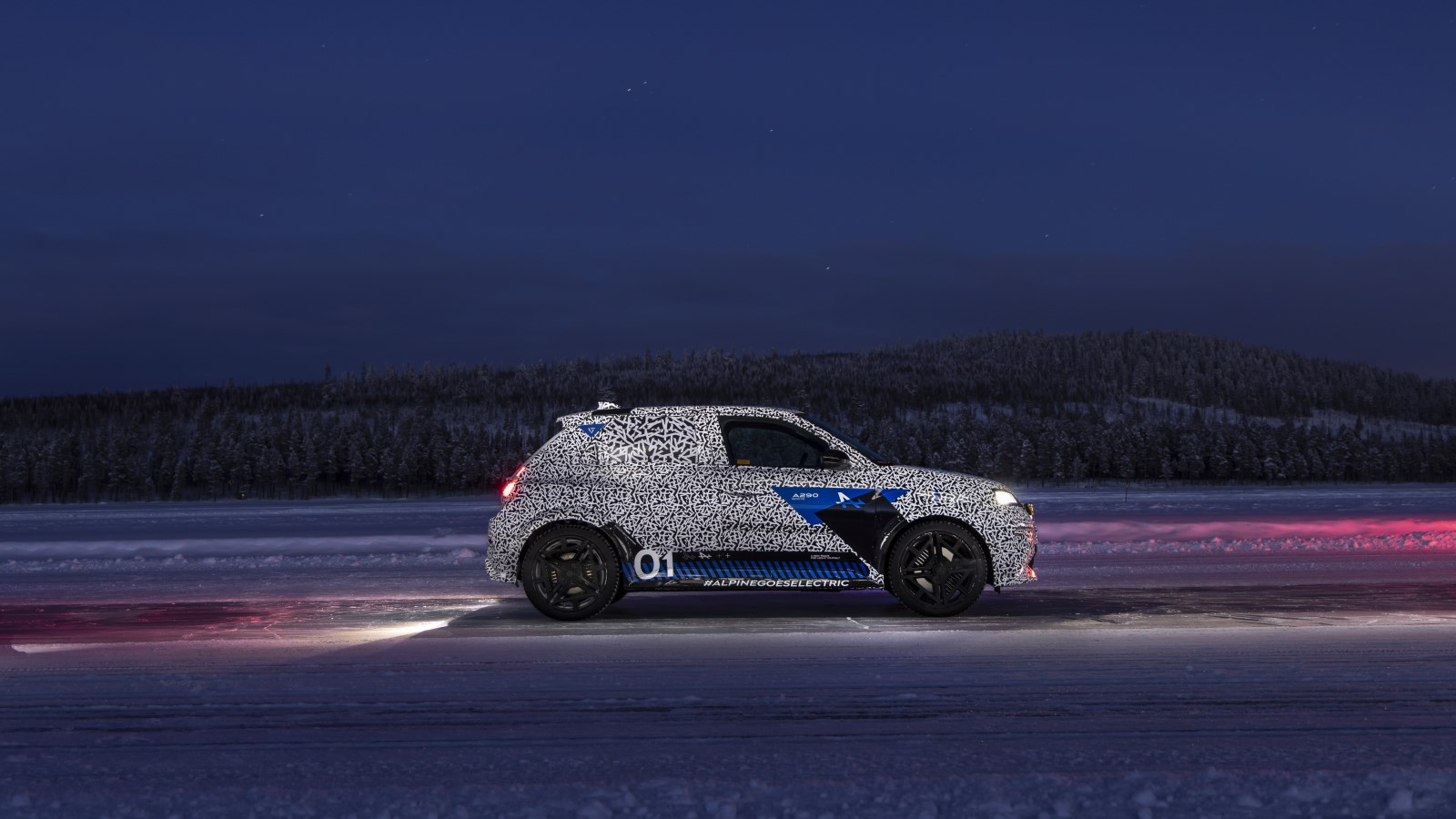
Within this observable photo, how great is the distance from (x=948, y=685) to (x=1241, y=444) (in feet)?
504

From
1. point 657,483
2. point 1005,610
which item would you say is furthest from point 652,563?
point 1005,610

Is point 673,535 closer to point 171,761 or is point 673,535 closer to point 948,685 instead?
point 948,685

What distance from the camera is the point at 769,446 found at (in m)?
11.1

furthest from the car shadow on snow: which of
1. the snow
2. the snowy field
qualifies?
the snow

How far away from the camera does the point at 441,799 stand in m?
5.20

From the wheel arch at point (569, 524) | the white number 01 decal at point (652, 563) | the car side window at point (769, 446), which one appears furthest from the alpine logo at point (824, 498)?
the wheel arch at point (569, 524)

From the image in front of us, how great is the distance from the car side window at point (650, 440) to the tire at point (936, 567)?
209cm

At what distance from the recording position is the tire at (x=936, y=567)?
36.0 ft

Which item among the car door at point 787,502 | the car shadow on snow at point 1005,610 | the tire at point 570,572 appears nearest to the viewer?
the car shadow on snow at point 1005,610

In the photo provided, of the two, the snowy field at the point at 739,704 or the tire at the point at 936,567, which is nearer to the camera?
the snowy field at the point at 739,704

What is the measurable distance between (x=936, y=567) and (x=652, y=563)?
2.62m

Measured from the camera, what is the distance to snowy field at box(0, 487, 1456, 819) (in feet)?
17.3

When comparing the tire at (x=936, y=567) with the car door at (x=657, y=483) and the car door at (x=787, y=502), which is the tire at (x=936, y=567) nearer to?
Result: the car door at (x=787, y=502)

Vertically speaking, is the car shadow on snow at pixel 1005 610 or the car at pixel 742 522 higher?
the car at pixel 742 522
